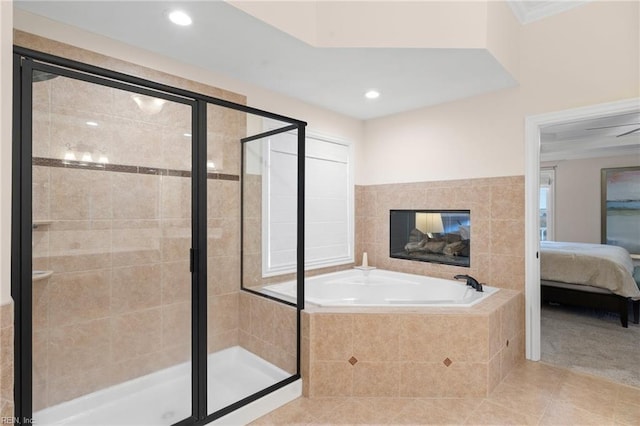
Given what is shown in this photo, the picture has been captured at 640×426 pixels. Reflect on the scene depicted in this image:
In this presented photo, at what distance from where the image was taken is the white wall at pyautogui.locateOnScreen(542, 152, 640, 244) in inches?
240

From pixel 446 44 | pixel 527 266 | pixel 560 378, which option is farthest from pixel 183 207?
pixel 560 378

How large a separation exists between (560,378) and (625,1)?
109 inches

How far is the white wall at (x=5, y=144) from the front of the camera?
1.16 m

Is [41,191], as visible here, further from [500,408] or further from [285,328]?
[500,408]

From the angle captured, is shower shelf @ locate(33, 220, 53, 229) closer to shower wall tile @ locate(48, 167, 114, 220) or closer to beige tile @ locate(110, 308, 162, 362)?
shower wall tile @ locate(48, 167, 114, 220)

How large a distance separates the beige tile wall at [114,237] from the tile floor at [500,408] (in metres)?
0.98

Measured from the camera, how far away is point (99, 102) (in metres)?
2.17

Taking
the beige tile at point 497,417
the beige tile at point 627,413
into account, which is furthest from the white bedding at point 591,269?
the beige tile at point 497,417

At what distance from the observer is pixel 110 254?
7.59 ft

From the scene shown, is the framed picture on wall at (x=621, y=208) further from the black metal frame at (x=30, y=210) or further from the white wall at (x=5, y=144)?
the white wall at (x=5, y=144)

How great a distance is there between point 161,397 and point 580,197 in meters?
7.23

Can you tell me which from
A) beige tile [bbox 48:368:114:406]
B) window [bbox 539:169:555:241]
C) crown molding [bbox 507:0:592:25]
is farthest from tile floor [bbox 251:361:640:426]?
window [bbox 539:169:555:241]

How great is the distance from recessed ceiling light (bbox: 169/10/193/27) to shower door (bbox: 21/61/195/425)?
480 mm

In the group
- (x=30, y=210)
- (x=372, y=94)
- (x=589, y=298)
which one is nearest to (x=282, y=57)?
(x=372, y=94)
